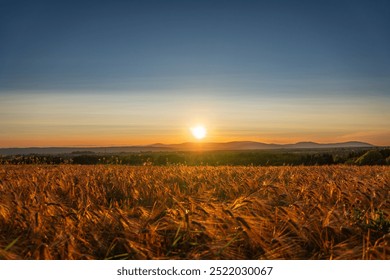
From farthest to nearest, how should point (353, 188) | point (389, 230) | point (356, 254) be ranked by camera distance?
1. point (353, 188)
2. point (389, 230)
3. point (356, 254)

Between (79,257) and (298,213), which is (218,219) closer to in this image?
(298,213)

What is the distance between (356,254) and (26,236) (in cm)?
308

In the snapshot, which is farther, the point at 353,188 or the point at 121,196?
the point at 121,196

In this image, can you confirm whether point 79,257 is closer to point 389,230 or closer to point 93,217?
point 93,217

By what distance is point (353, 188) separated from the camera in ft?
23.4

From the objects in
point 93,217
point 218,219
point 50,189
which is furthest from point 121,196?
point 218,219

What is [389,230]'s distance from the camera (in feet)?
14.3
